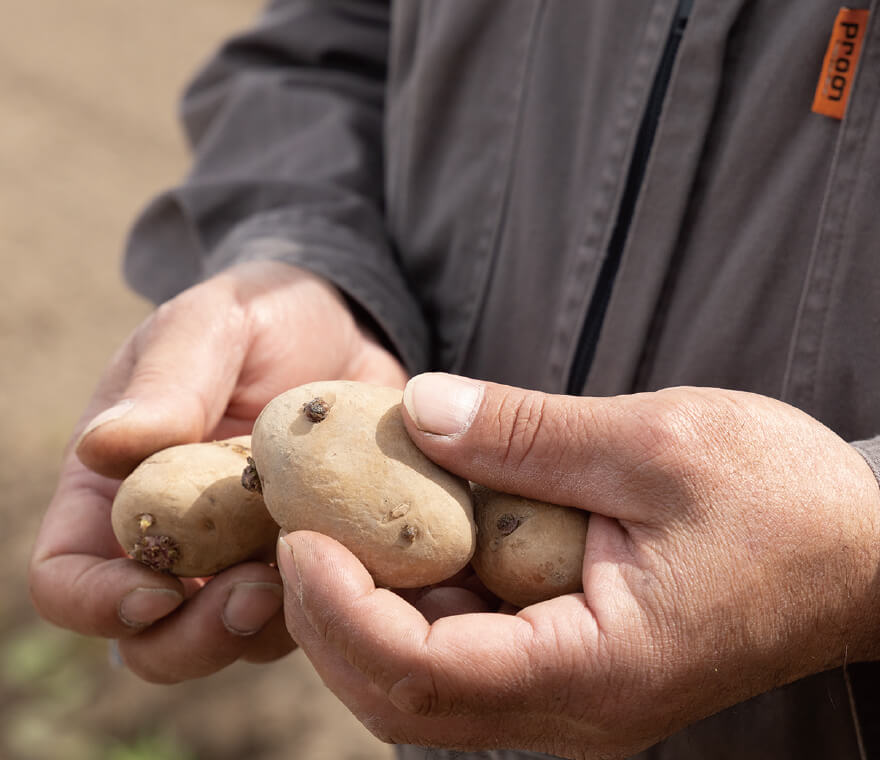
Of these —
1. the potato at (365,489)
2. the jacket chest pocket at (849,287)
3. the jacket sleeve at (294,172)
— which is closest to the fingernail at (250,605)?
the potato at (365,489)

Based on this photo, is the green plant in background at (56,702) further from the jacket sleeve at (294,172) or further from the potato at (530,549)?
the potato at (530,549)

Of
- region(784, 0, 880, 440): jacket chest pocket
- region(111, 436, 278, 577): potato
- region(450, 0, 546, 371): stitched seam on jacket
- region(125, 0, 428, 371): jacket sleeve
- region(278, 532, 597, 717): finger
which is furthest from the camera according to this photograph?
region(125, 0, 428, 371): jacket sleeve

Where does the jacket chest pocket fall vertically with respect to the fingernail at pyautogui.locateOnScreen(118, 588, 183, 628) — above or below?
above

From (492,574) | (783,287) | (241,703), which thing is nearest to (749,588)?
(492,574)

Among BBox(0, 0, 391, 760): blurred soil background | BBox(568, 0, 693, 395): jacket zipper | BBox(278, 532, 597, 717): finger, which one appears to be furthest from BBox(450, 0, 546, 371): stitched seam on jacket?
BBox(0, 0, 391, 760): blurred soil background

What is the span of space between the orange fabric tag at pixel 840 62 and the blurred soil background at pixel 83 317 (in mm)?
2789

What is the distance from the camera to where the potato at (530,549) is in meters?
1.39

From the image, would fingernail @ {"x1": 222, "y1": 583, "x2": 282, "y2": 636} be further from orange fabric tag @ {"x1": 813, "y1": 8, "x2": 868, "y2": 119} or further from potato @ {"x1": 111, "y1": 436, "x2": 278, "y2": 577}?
orange fabric tag @ {"x1": 813, "y1": 8, "x2": 868, "y2": 119}

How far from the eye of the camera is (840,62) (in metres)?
1.46

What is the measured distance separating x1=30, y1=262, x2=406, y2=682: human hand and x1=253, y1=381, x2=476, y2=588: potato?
0.90ft

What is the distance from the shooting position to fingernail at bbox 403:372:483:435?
1.35m

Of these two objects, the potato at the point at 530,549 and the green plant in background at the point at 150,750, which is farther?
the green plant in background at the point at 150,750

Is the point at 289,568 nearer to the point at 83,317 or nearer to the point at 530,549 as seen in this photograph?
the point at 530,549

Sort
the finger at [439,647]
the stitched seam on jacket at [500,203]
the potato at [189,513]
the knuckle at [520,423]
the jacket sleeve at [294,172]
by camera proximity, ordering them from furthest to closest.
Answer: the jacket sleeve at [294,172]
the stitched seam on jacket at [500,203]
the potato at [189,513]
the knuckle at [520,423]
the finger at [439,647]
